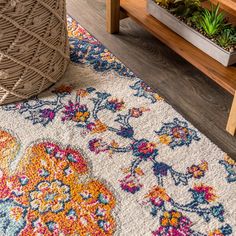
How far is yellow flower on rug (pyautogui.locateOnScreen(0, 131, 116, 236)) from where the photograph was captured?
0.83 metres

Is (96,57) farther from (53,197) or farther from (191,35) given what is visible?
(53,197)

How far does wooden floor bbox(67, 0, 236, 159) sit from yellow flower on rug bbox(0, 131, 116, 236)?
0.38m

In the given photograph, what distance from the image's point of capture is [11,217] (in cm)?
85

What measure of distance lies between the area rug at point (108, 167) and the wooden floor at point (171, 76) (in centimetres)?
5

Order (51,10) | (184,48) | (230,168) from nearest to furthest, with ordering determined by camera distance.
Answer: (230,168) → (51,10) → (184,48)

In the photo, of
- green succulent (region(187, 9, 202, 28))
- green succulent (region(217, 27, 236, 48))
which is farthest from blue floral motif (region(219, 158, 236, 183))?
green succulent (region(187, 9, 202, 28))

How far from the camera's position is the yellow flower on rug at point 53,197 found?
2.72 feet

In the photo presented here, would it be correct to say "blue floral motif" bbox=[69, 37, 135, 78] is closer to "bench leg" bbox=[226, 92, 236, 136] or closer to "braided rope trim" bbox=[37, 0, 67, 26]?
"braided rope trim" bbox=[37, 0, 67, 26]

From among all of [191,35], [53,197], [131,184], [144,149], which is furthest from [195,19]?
[53,197]

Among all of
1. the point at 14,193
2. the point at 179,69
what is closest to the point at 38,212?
the point at 14,193

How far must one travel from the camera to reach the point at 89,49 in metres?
1.37

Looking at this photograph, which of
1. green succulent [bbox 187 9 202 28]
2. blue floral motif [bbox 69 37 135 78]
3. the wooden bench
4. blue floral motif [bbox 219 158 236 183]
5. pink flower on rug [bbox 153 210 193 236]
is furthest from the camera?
blue floral motif [bbox 69 37 135 78]

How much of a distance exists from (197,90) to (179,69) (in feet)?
0.42

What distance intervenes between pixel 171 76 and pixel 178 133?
28cm
